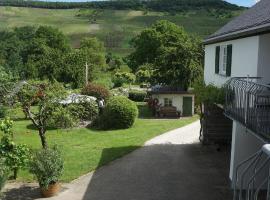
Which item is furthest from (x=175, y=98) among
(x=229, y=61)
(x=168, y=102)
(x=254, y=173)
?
(x=254, y=173)

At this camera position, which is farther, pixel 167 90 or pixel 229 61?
pixel 167 90

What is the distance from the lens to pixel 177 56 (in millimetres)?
38500

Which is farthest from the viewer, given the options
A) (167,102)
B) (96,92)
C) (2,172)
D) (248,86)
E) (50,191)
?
(167,102)

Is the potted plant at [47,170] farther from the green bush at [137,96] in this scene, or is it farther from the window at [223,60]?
the green bush at [137,96]

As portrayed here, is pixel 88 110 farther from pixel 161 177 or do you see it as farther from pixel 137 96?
pixel 137 96

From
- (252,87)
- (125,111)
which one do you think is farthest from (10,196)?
(125,111)

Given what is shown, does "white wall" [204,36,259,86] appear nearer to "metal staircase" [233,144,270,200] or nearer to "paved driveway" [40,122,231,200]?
"paved driveway" [40,122,231,200]

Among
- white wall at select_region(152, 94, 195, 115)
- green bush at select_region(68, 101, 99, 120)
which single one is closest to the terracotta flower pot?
green bush at select_region(68, 101, 99, 120)

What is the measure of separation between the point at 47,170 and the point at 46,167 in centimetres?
12

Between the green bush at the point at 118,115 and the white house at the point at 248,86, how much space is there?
43.2ft

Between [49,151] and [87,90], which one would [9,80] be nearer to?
[49,151]

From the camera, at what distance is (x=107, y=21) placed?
151m

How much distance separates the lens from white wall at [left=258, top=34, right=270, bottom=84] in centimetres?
1357

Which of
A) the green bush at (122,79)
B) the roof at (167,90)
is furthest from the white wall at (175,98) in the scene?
the green bush at (122,79)
